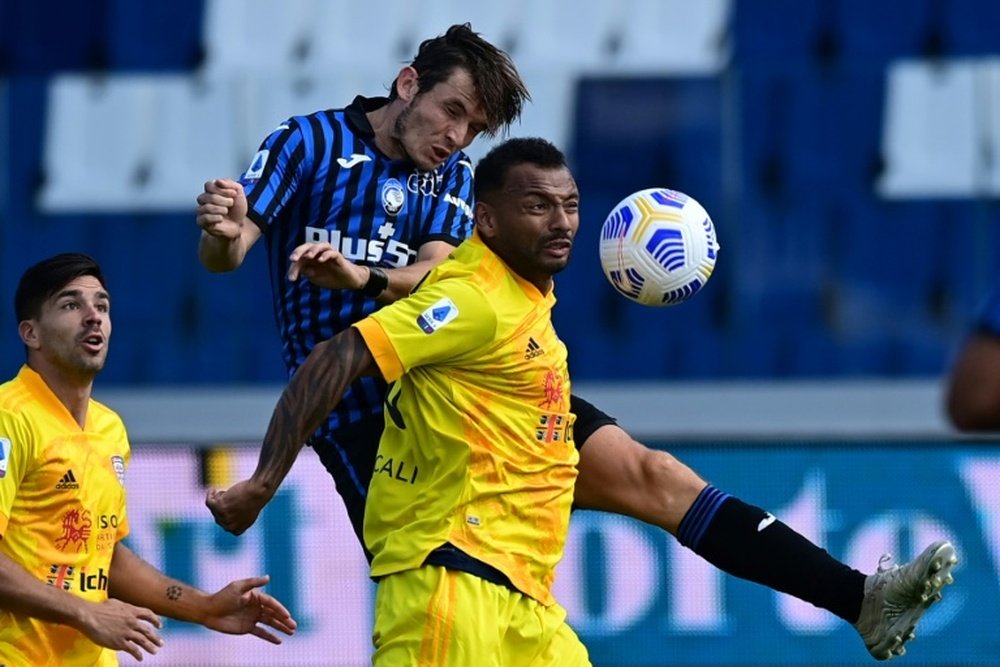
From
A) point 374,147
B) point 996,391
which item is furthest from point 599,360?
point 996,391

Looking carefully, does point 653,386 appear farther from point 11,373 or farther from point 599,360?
point 11,373

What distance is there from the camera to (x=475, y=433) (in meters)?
4.50

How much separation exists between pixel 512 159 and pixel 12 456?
1.66 metres

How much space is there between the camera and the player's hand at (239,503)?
14.2 feet

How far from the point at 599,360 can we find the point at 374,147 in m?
5.49

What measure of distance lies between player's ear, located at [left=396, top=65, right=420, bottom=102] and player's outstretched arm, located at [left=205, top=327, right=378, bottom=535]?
2.85 ft

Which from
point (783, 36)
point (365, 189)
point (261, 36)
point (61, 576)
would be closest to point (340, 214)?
point (365, 189)

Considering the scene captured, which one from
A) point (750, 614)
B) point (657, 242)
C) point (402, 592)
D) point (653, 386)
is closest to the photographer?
point (402, 592)

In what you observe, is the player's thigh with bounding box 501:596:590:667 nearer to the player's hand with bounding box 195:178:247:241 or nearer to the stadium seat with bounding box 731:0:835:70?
the player's hand with bounding box 195:178:247:241

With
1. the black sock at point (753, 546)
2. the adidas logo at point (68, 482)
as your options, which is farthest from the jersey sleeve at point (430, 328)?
the adidas logo at point (68, 482)

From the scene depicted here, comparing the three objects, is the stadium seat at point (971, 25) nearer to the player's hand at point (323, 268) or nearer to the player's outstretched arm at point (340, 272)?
the player's outstretched arm at point (340, 272)

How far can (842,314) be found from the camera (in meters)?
10.5

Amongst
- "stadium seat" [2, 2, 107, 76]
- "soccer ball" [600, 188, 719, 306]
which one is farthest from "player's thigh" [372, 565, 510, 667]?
"stadium seat" [2, 2, 107, 76]

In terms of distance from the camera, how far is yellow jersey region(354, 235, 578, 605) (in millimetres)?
4461
